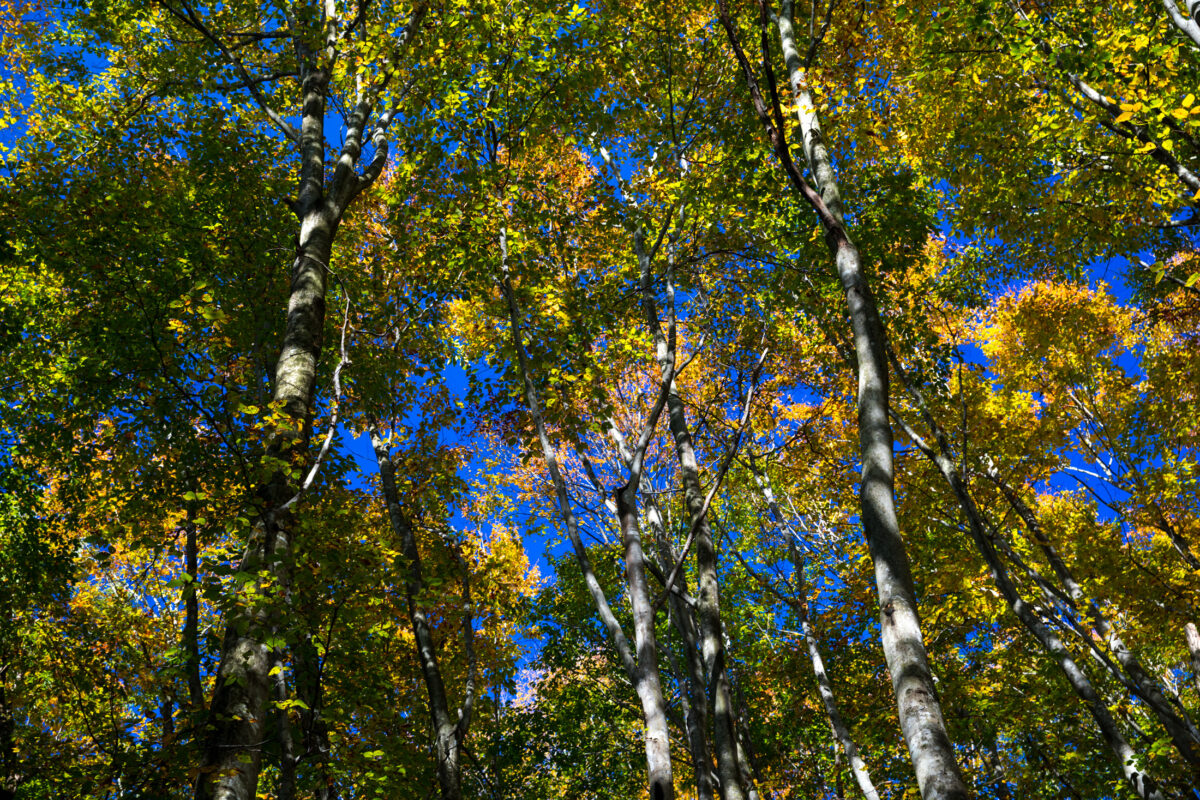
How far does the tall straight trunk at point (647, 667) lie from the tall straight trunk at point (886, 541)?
62.0 inches

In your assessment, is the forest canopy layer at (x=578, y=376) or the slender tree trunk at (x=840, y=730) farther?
the slender tree trunk at (x=840, y=730)

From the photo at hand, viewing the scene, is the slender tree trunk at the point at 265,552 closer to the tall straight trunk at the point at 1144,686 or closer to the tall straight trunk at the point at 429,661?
the tall straight trunk at the point at 429,661

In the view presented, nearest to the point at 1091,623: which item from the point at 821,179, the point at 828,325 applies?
the point at 828,325

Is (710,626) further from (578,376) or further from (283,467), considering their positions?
(283,467)

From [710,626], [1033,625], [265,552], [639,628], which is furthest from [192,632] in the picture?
[1033,625]

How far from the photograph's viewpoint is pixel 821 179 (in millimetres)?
4586

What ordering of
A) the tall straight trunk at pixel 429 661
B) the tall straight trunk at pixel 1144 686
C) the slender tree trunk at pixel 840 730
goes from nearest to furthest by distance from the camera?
the tall straight trunk at pixel 1144 686, the tall straight trunk at pixel 429 661, the slender tree trunk at pixel 840 730

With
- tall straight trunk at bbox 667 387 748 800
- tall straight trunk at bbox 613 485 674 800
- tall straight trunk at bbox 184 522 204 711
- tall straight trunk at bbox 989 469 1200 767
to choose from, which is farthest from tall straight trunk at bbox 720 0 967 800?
tall straight trunk at bbox 989 469 1200 767

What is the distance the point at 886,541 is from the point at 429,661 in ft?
21.1

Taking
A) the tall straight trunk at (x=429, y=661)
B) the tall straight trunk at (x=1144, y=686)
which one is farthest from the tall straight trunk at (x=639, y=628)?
the tall straight trunk at (x=1144, y=686)

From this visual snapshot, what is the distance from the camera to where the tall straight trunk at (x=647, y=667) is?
398cm

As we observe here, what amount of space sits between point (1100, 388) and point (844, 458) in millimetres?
6884

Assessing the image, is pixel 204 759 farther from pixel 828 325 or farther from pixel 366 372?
pixel 828 325

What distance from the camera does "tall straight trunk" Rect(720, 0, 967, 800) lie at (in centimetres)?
249
